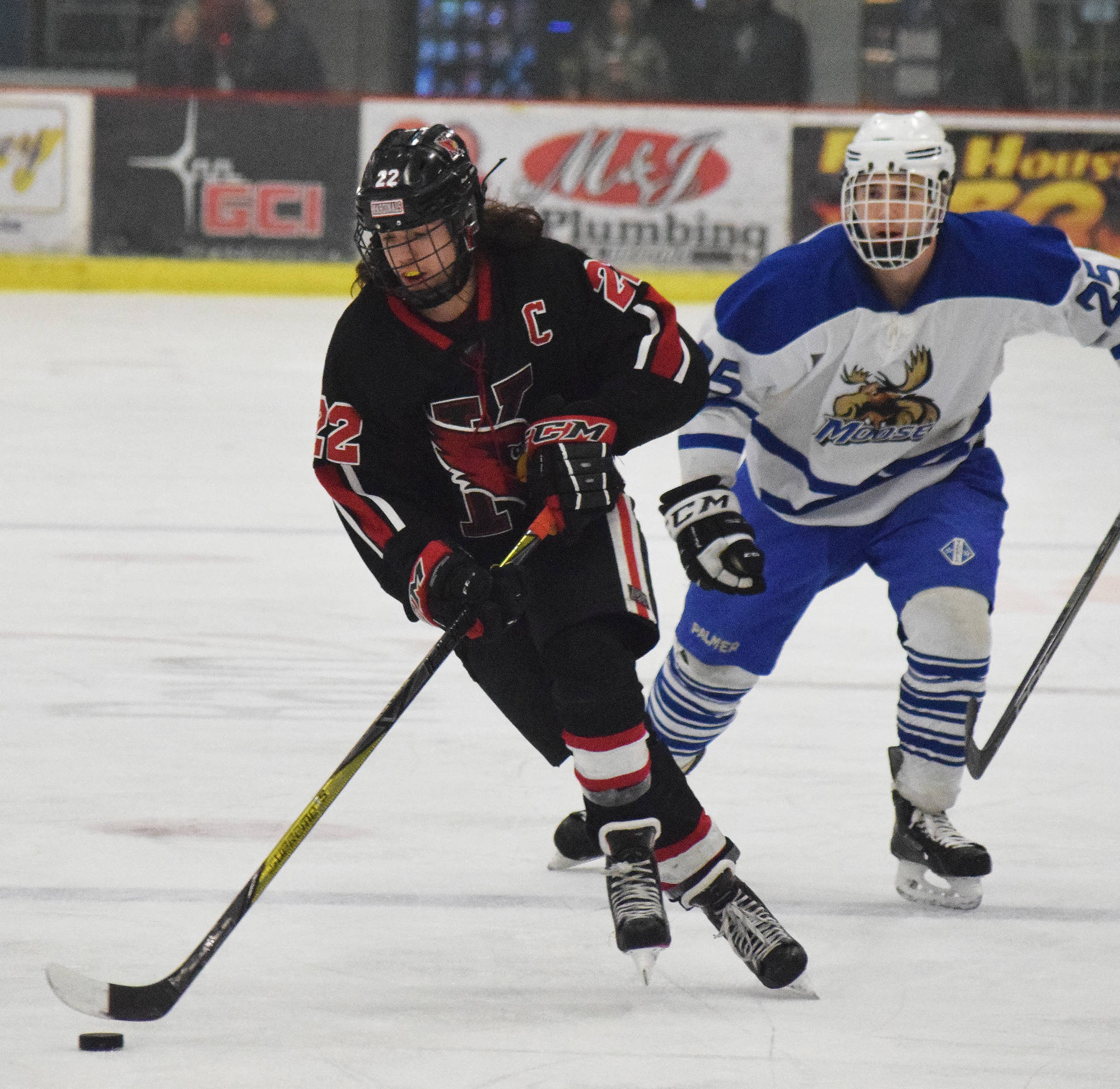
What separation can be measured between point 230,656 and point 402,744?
2.03 ft

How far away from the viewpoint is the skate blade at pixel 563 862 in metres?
2.54

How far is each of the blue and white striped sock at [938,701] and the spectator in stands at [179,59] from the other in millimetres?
7590

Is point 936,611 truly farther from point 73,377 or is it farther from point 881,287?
point 73,377

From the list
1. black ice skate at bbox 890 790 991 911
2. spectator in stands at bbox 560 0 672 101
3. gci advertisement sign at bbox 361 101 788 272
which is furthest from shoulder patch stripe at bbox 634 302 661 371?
spectator in stands at bbox 560 0 672 101

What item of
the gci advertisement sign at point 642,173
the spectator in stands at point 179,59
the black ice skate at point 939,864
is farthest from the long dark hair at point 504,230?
the spectator in stands at point 179,59

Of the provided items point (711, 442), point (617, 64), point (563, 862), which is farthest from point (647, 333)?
point (617, 64)

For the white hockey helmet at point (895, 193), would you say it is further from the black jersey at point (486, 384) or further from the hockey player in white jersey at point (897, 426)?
the black jersey at point (486, 384)

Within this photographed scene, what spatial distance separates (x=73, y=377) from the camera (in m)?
6.85

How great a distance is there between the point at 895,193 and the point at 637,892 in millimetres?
958

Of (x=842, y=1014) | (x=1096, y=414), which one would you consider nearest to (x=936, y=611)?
(x=842, y=1014)

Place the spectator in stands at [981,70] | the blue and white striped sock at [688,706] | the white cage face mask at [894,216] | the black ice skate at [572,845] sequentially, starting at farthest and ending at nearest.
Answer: the spectator in stands at [981,70]
the blue and white striped sock at [688,706]
the black ice skate at [572,845]
the white cage face mask at [894,216]

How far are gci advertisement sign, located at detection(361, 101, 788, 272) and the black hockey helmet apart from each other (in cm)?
714

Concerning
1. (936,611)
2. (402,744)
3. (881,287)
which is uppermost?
(881,287)

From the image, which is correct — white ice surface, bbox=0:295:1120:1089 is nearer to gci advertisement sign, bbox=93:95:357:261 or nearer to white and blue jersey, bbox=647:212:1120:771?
white and blue jersey, bbox=647:212:1120:771
